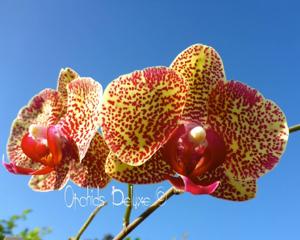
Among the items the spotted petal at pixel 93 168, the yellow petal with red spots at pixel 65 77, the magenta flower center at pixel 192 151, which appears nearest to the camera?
the magenta flower center at pixel 192 151

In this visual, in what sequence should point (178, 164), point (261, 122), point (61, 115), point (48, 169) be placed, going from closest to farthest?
point (178, 164) → point (261, 122) → point (48, 169) → point (61, 115)

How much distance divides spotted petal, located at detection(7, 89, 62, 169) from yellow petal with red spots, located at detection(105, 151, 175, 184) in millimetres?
369

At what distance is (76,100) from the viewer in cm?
136

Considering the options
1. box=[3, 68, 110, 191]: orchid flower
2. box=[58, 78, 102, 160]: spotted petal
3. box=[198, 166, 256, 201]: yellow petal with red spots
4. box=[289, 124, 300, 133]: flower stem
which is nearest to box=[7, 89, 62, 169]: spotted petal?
box=[3, 68, 110, 191]: orchid flower

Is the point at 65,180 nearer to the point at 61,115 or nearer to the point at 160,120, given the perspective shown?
the point at 61,115

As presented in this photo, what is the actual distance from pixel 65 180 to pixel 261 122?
66cm

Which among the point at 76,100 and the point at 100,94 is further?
the point at 76,100

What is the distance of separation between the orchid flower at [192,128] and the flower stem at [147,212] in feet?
0.15

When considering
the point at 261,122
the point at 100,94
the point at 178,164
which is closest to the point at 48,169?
the point at 100,94

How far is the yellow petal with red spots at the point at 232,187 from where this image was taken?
1.33m

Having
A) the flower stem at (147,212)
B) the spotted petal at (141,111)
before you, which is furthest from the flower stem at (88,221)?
the spotted petal at (141,111)

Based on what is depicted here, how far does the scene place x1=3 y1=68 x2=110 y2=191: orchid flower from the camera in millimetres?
1318

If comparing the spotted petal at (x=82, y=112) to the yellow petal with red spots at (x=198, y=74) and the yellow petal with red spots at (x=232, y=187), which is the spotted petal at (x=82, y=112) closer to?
the yellow petal with red spots at (x=198, y=74)

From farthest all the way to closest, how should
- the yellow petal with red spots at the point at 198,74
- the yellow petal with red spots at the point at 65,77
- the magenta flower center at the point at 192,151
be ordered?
the yellow petal with red spots at the point at 65,77 → the yellow petal with red spots at the point at 198,74 → the magenta flower center at the point at 192,151
